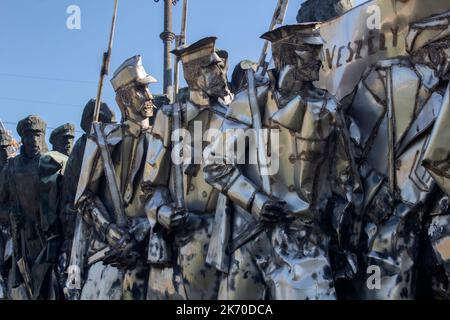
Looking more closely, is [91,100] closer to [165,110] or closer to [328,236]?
[165,110]

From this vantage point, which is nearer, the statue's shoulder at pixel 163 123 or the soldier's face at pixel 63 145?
the statue's shoulder at pixel 163 123

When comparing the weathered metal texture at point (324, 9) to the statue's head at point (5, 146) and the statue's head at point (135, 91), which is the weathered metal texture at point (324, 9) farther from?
the statue's head at point (5, 146)

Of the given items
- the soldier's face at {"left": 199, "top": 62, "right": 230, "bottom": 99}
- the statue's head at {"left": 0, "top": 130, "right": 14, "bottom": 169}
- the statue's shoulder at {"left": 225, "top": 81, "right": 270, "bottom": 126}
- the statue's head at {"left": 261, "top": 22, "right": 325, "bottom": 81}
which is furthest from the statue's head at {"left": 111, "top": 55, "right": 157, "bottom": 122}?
the statue's head at {"left": 0, "top": 130, "right": 14, "bottom": 169}

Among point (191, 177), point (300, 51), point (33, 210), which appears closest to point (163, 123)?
point (191, 177)

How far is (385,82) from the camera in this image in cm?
707

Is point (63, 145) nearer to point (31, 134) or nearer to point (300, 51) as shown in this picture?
point (31, 134)

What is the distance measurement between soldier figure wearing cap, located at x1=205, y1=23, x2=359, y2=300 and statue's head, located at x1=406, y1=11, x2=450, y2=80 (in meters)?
0.71

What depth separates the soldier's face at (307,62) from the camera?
6773 millimetres

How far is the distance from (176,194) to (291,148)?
1.37m

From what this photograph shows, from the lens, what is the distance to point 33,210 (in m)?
10.1

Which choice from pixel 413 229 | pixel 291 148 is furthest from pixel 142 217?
pixel 413 229

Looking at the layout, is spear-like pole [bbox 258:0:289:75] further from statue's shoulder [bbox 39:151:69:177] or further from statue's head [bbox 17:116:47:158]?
statue's head [bbox 17:116:47:158]

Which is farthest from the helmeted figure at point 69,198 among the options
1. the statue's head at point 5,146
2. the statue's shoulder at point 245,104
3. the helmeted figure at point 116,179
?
the statue's head at point 5,146
